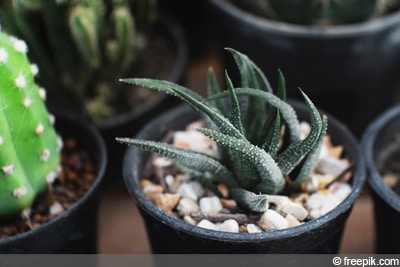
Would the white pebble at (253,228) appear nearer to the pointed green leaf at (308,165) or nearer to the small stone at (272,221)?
the small stone at (272,221)

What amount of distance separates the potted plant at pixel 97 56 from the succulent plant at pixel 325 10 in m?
0.30

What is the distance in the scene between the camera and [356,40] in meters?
1.41

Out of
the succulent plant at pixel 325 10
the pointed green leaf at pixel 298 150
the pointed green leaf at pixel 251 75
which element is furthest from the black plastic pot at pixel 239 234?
the succulent plant at pixel 325 10

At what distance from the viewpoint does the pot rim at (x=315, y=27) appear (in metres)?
1.40

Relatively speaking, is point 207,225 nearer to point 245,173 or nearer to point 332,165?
point 245,173

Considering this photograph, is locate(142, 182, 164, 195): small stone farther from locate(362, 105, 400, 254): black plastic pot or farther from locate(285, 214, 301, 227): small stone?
locate(362, 105, 400, 254): black plastic pot

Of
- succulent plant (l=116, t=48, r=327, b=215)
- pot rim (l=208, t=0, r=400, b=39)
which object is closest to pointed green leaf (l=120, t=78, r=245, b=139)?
succulent plant (l=116, t=48, r=327, b=215)

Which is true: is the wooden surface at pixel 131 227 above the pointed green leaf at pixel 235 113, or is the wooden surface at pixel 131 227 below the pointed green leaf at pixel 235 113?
below

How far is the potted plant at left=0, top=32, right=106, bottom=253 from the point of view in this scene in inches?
41.6

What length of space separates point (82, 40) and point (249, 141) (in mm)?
467

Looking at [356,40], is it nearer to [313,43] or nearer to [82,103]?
[313,43]

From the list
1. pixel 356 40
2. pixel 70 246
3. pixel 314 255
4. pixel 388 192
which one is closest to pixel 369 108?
pixel 356 40

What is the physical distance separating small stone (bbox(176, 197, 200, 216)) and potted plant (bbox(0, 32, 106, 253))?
0.16 m

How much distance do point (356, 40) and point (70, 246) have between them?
0.75 meters
